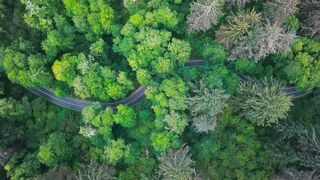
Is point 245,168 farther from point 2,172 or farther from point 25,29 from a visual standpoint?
point 25,29

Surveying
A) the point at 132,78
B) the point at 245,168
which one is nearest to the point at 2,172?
the point at 132,78

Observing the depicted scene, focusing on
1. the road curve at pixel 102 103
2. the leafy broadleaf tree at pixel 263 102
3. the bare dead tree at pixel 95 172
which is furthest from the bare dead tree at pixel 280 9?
the bare dead tree at pixel 95 172

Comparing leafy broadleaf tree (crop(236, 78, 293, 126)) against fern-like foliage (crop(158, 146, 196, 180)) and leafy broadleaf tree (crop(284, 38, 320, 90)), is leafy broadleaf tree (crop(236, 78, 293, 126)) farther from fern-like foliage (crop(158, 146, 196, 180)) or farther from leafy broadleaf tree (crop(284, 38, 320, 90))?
fern-like foliage (crop(158, 146, 196, 180))

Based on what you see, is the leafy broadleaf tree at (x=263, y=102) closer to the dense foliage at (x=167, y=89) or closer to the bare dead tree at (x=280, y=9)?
the dense foliage at (x=167, y=89)

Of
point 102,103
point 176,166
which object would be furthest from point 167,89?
point 102,103

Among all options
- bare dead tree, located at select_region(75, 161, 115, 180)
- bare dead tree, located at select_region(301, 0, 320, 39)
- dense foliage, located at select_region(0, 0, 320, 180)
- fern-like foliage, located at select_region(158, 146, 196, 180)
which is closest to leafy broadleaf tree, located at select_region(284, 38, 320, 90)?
dense foliage, located at select_region(0, 0, 320, 180)
